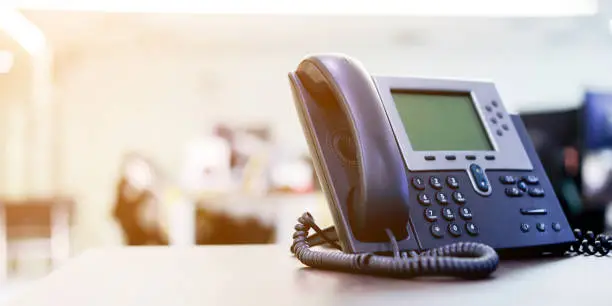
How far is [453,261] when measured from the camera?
405 millimetres

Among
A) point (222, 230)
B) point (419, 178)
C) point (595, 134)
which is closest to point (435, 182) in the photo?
point (419, 178)

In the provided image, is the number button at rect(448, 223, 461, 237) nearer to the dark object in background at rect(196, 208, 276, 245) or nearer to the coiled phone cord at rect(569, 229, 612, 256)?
the coiled phone cord at rect(569, 229, 612, 256)

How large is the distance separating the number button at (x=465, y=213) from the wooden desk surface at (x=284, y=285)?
0.05m

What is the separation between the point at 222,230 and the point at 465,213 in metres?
3.41

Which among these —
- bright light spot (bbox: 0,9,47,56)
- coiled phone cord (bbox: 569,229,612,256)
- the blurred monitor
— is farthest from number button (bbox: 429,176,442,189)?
bright light spot (bbox: 0,9,47,56)

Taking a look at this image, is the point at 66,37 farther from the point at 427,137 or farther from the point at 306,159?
the point at 427,137

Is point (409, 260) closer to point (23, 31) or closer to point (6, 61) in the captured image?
point (23, 31)

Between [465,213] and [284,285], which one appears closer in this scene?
[284,285]

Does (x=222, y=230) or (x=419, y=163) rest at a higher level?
(x=419, y=163)

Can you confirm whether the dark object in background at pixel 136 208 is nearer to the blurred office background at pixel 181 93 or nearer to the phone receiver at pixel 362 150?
the blurred office background at pixel 181 93

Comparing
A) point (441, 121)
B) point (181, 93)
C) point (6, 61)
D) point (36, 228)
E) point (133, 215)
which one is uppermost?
point (6, 61)

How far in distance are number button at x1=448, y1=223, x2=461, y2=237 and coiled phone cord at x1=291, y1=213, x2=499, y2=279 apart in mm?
33

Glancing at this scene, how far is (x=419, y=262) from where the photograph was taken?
1.34ft

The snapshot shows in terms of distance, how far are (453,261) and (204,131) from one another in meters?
4.98
